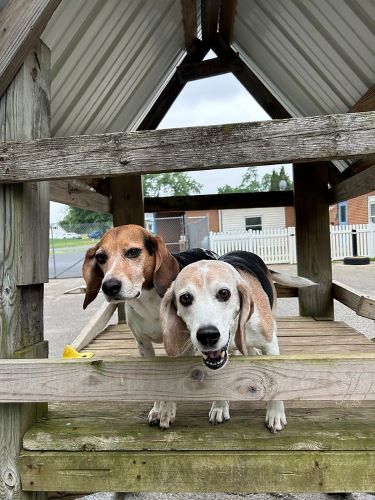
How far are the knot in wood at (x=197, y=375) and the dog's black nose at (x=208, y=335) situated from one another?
366 mm

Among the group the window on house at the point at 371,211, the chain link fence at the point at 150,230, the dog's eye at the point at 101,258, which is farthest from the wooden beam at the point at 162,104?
the window on house at the point at 371,211

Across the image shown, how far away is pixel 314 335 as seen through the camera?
4.12 meters

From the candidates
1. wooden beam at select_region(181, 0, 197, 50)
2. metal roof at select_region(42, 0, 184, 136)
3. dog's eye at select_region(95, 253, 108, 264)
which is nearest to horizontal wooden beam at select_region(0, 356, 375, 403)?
dog's eye at select_region(95, 253, 108, 264)

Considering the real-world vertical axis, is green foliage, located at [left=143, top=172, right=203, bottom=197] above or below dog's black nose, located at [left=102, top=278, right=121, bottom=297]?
above

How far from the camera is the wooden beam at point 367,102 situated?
335cm

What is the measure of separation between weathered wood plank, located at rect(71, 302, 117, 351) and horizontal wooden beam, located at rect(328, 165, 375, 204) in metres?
2.53

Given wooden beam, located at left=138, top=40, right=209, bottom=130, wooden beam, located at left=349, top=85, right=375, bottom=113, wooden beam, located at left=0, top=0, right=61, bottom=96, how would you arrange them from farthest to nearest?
wooden beam, located at left=138, top=40, right=209, bottom=130 → wooden beam, located at left=349, top=85, right=375, bottom=113 → wooden beam, located at left=0, top=0, right=61, bottom=96

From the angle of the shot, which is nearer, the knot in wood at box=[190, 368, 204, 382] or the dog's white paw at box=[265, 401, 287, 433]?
the knot in wood at box=[190, 368, 204, 382]

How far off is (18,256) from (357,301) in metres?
3.30

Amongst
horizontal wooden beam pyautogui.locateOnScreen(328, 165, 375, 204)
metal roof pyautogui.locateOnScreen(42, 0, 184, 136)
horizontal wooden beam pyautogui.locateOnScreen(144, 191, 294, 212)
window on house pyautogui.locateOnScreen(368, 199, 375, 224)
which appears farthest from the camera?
window on house pyautogui.locateOnScreen(368, 199, 375, 224)

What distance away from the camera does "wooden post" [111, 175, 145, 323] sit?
532cm

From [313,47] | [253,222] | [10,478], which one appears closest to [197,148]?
[10,478]

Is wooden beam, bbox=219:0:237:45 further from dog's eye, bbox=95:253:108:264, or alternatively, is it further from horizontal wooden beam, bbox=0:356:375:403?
horizontal wooden beam, bbox=0:356:375:403

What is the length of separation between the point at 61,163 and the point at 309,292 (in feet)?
12.2
